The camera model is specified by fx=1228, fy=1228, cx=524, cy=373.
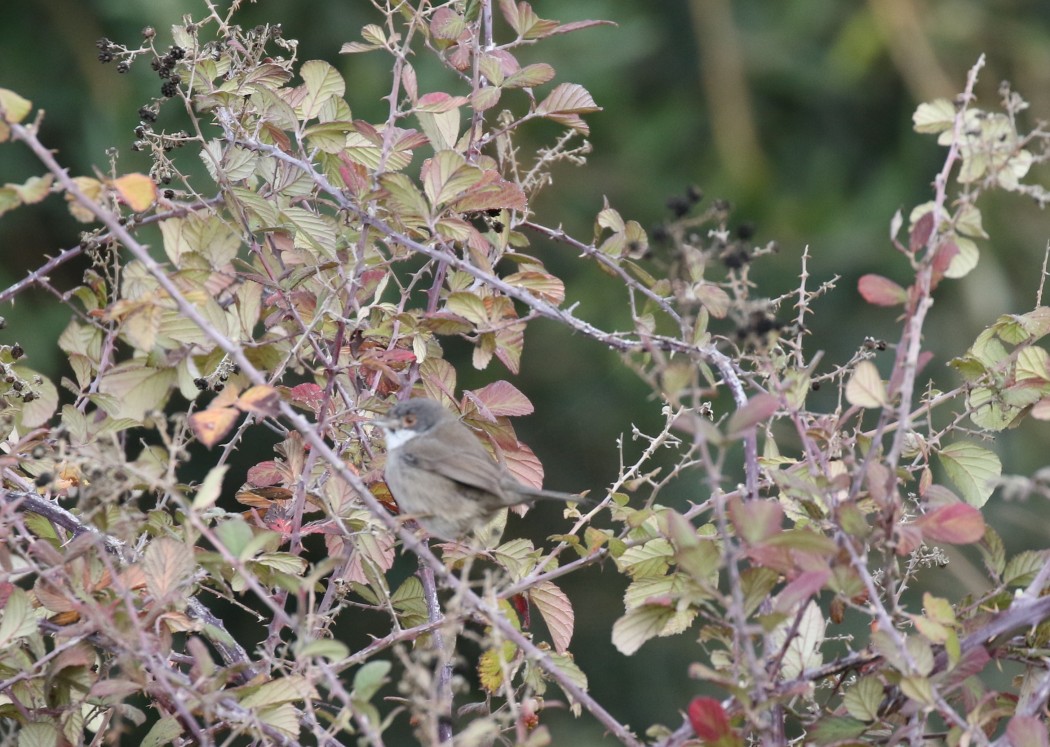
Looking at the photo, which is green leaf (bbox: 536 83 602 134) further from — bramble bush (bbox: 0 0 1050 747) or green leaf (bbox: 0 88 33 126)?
green leaf (bbox: 0 88 33 126)

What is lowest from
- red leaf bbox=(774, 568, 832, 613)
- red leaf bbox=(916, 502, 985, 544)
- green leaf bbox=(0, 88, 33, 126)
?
red leaf bbox=(774, 568, 832, 613)

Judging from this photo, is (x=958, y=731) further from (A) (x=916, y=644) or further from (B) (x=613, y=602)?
(B) (x=613, y=602)

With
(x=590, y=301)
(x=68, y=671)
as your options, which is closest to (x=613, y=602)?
(x=590, y=301)

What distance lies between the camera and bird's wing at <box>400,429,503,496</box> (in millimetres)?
3367

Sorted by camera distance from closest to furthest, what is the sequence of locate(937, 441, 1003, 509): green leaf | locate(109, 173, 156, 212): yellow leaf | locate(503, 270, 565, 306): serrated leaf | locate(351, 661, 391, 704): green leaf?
locate(351, 661, 391, 704): green leaf < locate(109, 173, 156, 212): yellow leaf < locate(937, 441, 1003, 509): green leaf < locate(503, 270, 565, 306): serrated leaf

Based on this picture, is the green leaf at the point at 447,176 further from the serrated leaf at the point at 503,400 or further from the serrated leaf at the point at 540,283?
the serrated leaf at the point at 503,400

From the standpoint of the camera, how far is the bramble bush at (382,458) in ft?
6.30

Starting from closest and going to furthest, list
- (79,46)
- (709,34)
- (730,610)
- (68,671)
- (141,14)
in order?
(730,610), (68,671), (141,14), (79,46), (709,34)

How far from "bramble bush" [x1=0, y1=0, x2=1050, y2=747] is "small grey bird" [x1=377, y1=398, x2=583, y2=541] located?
155mm

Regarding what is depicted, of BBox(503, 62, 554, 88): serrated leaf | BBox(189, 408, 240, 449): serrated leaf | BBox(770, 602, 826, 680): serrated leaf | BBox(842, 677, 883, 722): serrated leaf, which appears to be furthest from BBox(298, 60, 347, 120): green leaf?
BBox(842, 677, 883, 722): serrated leaf

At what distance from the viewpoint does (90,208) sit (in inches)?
79.4

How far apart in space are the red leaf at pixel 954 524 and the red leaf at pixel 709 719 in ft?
1.45

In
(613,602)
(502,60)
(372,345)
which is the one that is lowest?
(613,602)

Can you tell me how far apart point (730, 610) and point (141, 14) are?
6577 millimetres
